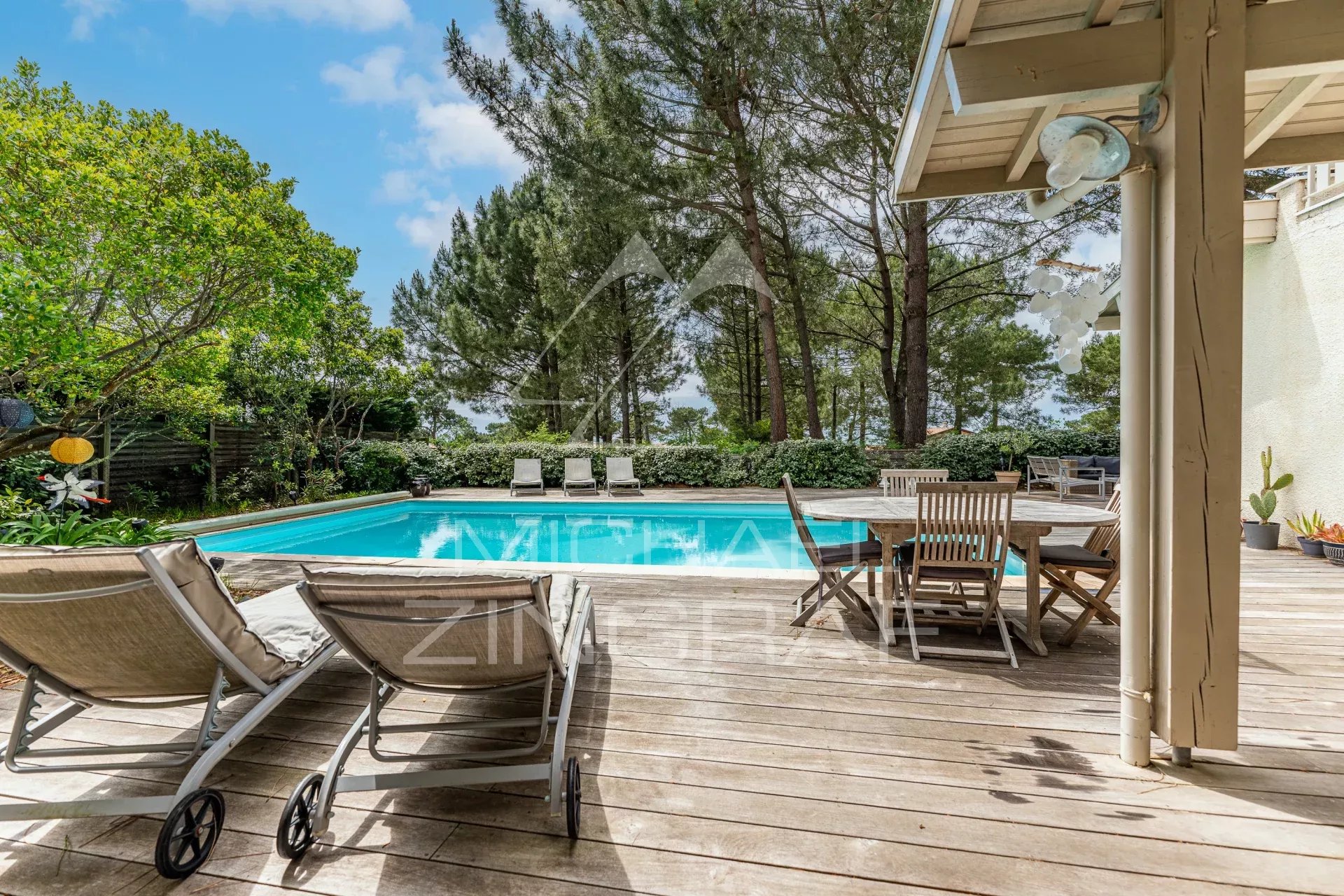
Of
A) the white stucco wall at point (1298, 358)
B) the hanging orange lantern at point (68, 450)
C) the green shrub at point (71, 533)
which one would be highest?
the white stucco wall at point (1298, 358)

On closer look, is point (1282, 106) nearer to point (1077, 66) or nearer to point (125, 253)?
point (1077, 66)

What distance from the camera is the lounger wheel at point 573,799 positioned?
5.06 ft

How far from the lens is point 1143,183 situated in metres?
1.85

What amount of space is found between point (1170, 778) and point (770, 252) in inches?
488

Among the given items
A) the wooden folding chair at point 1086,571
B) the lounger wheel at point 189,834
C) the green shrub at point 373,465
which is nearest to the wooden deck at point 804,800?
the lounger wheel at point 189,834

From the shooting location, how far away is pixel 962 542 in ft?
9.57

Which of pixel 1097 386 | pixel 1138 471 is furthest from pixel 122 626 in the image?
pixel 1097 386

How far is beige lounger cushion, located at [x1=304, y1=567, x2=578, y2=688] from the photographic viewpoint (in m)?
1.65

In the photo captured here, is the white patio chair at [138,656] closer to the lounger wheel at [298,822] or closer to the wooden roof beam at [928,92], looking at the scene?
the lounger wheel at [298,822]

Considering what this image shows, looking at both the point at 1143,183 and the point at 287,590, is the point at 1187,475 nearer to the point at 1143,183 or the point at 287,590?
the point at 1143,183

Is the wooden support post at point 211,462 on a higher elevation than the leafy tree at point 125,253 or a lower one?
lower

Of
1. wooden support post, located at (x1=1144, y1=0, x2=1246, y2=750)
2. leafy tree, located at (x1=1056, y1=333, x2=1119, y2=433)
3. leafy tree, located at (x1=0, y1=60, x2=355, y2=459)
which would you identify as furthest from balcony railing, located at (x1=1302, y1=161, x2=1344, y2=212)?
leafy tree, located at (x1=1056, y1=333, x2=1119, y2=433)

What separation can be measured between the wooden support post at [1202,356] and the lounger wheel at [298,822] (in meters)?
2.49

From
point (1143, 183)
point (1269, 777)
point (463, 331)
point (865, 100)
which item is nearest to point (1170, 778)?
point (1269, 777)
